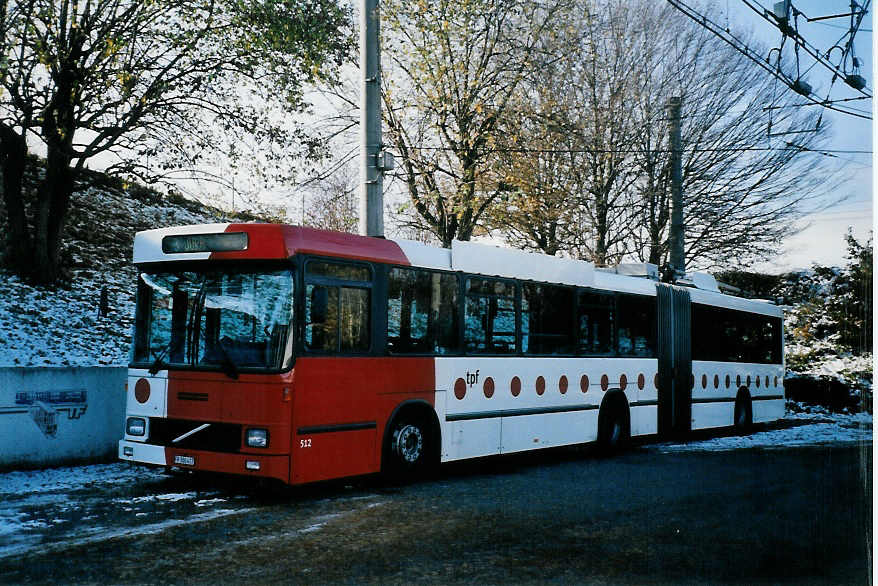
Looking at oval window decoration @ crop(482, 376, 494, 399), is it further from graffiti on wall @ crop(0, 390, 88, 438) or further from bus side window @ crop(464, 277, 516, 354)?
graffiti on wall @ crop(0, 390, 88, 438)

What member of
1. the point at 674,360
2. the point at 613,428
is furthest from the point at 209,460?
the point at 674,360

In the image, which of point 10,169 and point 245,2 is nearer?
point 245,2

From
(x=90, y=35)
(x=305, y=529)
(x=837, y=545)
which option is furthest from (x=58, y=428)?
(x=90, y=35)

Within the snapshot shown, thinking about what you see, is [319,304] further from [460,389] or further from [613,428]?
[613,428]

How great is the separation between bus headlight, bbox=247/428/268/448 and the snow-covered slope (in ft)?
35.3

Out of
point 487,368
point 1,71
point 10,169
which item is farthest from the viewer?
point 10,169

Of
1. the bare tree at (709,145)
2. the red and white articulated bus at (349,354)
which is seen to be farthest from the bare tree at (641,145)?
the red and white articulated bus at (349,354)

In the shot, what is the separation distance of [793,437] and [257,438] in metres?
13.1

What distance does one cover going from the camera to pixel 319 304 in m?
9.55

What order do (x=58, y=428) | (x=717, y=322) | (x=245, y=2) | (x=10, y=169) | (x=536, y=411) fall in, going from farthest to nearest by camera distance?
(x=10, y=169), (x=245, y=2), (x=717, y=322), (x=536, y=411), (x=58, y=428)

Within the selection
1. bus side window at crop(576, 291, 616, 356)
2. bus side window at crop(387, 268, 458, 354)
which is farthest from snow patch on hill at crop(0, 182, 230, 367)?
bus side window at crop(576, 291, 616, 356)

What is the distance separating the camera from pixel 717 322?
62.2 feet

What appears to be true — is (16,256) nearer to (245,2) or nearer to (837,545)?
(245,2)

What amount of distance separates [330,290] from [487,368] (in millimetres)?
3086
